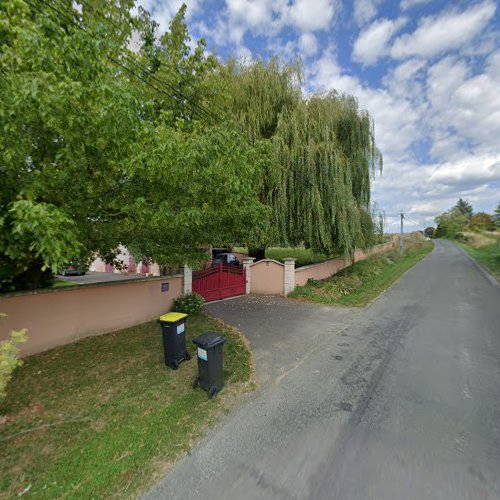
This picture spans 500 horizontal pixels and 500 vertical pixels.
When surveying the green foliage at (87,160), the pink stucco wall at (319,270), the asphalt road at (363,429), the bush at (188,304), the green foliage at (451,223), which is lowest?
the asphalt road at (363,429)

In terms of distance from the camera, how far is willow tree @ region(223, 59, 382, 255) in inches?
407

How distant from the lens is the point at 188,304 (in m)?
7.83

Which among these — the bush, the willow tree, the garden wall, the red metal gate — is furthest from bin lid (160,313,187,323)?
the willow tree

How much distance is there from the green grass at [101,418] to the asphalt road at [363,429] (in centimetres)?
35

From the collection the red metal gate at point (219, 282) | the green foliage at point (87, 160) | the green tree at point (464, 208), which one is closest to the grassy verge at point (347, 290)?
the red metal gate at point (219, 282)

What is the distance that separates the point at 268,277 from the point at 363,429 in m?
7.86

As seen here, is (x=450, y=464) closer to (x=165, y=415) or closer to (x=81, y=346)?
(x=165, y=415)

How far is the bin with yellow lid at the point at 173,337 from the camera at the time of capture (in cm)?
461

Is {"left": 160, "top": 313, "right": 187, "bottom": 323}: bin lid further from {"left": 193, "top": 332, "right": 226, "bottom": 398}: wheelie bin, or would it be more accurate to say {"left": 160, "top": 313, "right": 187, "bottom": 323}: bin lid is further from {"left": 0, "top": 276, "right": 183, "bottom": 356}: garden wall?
{"left": 0, "top": 276, "right": 183, "bottom": 356}: garden wall

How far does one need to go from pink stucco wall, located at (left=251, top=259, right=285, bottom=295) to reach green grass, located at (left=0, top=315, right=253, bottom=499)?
5.47 m

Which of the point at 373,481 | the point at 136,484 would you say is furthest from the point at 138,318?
the point at 373,481

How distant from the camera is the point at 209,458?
2.73 metres

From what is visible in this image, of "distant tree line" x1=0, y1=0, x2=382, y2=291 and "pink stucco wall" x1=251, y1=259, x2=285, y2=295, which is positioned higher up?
"distant tree line" x1=0, y1=0, x2=382, y2=291

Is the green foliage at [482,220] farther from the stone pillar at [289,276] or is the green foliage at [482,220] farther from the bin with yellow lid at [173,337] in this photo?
the bin with yellow lid at [173,337]
